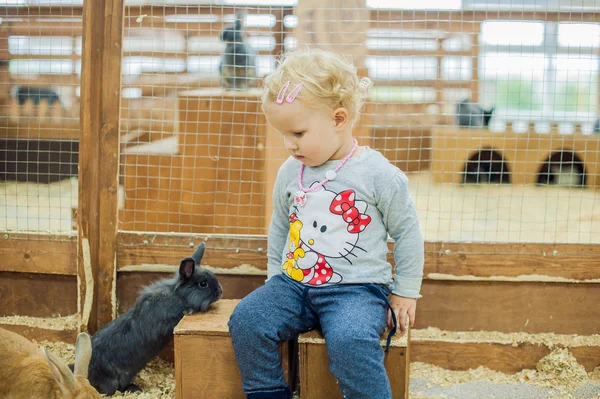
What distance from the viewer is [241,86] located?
4.64 meters

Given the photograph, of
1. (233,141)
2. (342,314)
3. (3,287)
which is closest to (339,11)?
(233,141)

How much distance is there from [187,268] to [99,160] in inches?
30.9

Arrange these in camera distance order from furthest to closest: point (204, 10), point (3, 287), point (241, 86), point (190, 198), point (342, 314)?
point (204, 10) < point (241, 86) < point (190, 198) < point (3, 287) < point (342, 314)

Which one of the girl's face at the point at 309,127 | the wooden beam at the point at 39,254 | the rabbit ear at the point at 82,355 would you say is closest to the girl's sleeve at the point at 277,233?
the girl's face at the point at 309,127

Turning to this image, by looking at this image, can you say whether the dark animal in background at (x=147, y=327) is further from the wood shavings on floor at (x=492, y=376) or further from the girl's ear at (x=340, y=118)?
the girl's ear at (x=340, y=118)

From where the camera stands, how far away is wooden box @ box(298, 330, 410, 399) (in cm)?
242

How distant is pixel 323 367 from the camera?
2.46 metres

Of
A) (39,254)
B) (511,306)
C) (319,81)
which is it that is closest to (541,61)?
(511,306)

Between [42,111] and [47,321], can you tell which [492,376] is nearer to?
[47,321]

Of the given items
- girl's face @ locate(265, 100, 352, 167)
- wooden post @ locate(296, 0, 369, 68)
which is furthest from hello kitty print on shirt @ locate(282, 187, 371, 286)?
wooden post @ locate(296, 0, 369, 68)

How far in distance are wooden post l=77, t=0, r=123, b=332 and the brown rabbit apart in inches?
23.8

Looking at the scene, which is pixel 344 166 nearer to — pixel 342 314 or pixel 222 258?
pixel 342 314

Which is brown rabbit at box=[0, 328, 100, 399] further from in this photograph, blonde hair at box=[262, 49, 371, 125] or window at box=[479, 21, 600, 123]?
window at box=[479, 21, 600, 123]

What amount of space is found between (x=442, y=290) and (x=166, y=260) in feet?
4.48
